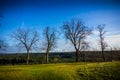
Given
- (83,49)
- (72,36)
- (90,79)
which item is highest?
(72,36)

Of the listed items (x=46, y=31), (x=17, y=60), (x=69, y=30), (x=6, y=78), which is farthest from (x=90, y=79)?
(x=17, y=60)

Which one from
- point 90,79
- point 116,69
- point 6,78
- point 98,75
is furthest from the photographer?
point 116,69

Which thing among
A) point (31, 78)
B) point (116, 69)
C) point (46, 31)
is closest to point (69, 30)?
point (46, 31)

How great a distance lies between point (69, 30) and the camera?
119 feet

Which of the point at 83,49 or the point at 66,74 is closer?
the point at 66,74

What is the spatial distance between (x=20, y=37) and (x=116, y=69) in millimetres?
26899

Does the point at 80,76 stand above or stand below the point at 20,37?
below

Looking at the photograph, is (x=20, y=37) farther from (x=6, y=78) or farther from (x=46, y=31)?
(x=6, y=78)

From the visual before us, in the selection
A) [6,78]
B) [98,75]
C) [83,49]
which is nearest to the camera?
[6,78]

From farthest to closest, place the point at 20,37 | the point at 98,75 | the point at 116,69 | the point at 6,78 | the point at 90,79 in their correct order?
1. the point at 20,37
2. the point at 116,69
3. the point at 98,75
4. the point at 90,79
5. the point at 6,78

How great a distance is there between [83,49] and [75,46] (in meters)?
2.05

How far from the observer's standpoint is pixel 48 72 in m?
18.6

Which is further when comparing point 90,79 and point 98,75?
point 98,75

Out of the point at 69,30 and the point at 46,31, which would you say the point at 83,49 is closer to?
the point at 69,30
